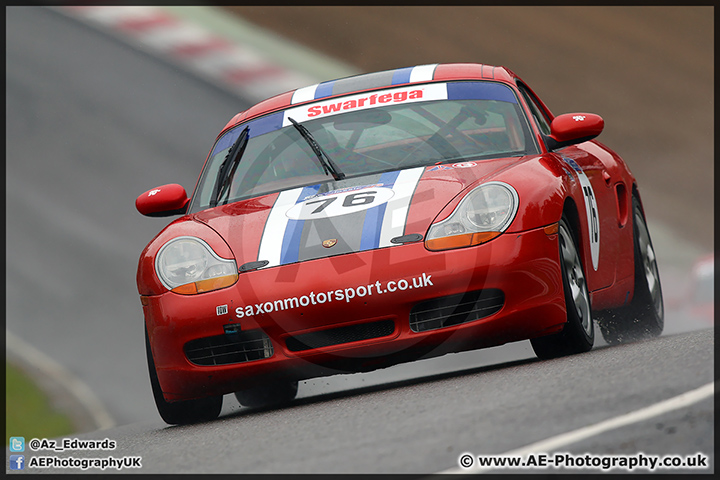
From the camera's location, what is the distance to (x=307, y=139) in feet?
18.4

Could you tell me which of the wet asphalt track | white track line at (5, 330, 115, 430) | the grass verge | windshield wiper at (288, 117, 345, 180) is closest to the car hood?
windshield wiper at (288, 117, 345, 180)

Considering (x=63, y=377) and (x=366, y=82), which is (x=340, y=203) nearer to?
(x=366, y=82)

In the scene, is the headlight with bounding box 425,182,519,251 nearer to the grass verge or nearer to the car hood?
the car hood

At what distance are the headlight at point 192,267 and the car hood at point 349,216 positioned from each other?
8 cm

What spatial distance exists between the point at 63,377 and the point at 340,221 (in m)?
6.01

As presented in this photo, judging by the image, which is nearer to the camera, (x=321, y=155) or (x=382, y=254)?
(x=382, y=254)

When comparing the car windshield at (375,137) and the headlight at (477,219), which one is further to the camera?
the car windshield at (375,137)

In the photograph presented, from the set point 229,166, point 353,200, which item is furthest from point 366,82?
point 353,200

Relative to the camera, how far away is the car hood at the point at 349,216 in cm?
452

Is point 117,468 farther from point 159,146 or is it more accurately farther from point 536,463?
point 159,146

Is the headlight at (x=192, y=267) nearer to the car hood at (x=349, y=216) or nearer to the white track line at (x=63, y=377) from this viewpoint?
the car hood at (x=349, y=216)

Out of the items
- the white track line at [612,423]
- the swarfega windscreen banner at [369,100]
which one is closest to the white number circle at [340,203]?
the swarfega windscreen banner at [369,100]

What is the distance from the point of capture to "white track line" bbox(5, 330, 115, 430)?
902 cm

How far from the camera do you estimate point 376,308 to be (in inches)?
175
